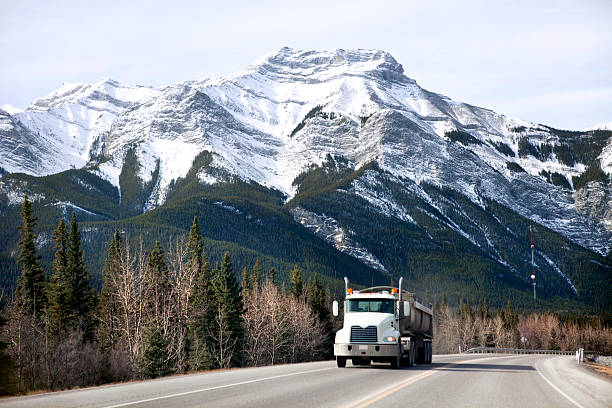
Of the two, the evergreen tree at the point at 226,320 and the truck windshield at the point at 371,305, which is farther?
the evergreen tree at the point at 226,320

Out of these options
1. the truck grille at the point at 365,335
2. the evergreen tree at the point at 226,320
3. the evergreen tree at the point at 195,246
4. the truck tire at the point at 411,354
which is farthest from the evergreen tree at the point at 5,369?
the truck grille at the point at 365,335

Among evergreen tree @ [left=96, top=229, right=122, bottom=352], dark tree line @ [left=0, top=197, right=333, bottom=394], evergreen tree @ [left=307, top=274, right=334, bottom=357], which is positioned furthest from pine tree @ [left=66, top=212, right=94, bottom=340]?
evergreen tree @ [left=307, top=274, right=334, bottom=357]

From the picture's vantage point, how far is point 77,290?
7325 centimetres

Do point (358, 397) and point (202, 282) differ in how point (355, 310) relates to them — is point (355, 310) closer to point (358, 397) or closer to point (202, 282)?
point (358, 397)

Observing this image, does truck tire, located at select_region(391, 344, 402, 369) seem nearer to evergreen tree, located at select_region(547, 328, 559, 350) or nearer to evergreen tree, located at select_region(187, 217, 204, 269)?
evergreen tree, located at select_region(187, 217, 204, 269)

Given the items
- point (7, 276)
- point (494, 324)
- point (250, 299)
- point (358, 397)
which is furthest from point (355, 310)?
point (7, 276)

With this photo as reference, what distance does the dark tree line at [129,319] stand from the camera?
52.3m

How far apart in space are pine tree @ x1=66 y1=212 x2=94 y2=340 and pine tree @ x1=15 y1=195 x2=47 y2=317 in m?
3.27

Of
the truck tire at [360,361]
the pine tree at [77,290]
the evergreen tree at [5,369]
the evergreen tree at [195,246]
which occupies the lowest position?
the evergreen tree at [5,369]

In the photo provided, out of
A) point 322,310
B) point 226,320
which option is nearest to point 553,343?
point 322,310

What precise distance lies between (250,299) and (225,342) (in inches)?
878

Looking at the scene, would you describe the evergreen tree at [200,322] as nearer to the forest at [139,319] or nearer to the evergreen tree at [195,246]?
the forest at [139,319]

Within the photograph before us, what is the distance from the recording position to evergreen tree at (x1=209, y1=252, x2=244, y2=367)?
73.7 m

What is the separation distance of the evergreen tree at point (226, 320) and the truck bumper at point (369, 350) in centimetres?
4193
